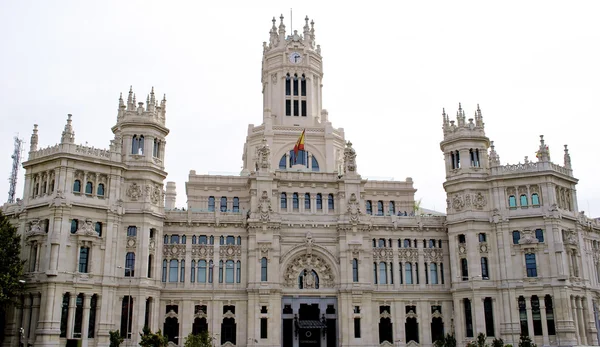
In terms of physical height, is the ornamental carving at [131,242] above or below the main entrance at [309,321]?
above

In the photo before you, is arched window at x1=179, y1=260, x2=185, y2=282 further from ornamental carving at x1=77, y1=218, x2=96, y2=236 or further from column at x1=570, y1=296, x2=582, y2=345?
column at x1=570, y1=296, x2=582, y2=345

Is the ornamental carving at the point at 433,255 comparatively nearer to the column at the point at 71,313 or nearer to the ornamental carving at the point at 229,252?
the ornamental carving at the point at 229,252

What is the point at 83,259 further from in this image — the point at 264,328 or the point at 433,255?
the point at 433,255

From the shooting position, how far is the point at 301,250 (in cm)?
7462

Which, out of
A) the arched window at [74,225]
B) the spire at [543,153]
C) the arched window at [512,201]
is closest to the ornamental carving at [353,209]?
the arched window at [512,201]

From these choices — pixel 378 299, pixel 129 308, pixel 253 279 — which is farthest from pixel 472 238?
pixel 129 308

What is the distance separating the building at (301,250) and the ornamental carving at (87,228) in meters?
0.14

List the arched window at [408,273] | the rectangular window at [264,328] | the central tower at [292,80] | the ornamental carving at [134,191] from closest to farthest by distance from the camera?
the ornamental carving at [134,191] < the rectangular window at [264,328] < the arched window at [408,273] < the central tower at [292,80]

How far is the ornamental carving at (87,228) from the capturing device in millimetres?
64438

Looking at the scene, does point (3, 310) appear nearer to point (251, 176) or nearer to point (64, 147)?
point (64, 147)

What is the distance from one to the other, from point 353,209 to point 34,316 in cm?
3640

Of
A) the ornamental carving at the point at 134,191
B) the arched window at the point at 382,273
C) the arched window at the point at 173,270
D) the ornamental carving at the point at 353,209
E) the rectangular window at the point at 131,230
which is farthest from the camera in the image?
the arched window at the point at 382,273

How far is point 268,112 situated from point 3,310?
137 feet

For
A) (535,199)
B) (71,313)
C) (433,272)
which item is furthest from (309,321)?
(535,199)
